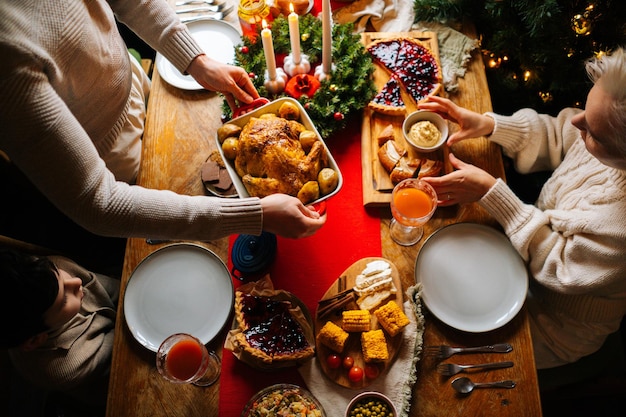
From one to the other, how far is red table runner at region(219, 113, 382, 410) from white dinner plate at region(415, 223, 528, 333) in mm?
237

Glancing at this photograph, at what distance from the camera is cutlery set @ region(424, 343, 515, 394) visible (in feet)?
5.02

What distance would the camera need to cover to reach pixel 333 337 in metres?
1.55

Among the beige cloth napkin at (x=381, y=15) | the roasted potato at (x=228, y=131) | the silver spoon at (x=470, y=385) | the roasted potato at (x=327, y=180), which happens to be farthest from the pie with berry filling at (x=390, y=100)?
the silver spoon at (x=470, y=385)

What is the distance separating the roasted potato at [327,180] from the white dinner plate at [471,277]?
0.46 m

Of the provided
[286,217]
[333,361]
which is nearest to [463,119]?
[286,217]

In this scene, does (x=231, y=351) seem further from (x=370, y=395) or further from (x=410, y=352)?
(x=410, y=352)

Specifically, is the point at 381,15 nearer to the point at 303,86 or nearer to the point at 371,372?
the point at 303,86

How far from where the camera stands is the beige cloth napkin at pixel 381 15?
7.35 feet

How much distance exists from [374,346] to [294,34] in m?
1.32

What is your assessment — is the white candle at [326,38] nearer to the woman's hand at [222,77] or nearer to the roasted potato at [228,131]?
the woman's hand at [222,77]

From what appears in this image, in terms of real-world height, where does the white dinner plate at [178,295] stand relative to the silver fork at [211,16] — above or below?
below

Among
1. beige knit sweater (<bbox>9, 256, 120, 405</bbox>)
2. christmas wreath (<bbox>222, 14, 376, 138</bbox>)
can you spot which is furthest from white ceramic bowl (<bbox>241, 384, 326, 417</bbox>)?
christmas wreath (<bbox>222, 14, 376, 138</bbox>)

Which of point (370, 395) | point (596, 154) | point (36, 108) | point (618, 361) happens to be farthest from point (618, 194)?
point (36, 108)

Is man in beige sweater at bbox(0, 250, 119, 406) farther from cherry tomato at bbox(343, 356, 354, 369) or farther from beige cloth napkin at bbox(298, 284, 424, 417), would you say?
cherry tomato at bbox(343, 356, 354, 369)
